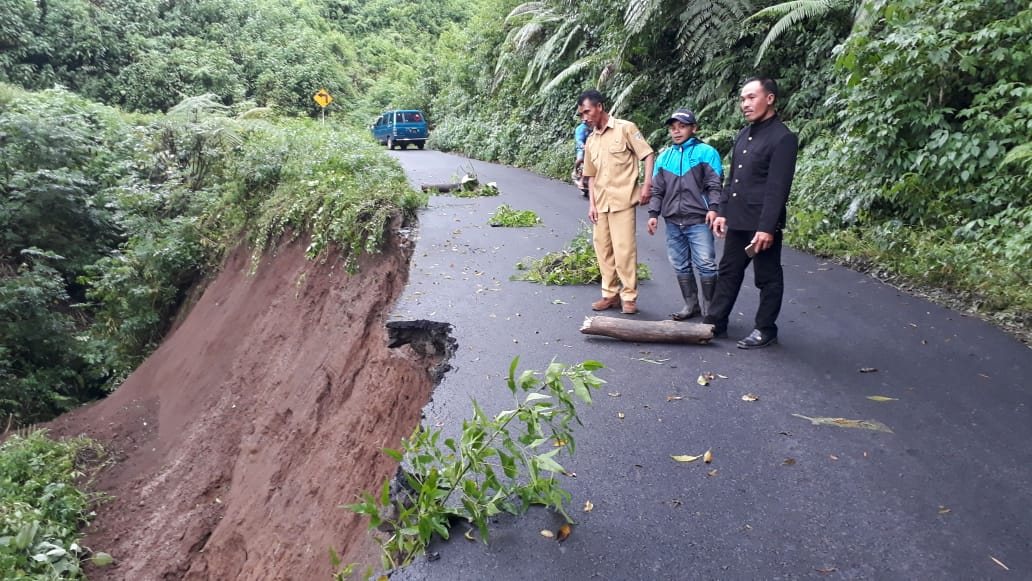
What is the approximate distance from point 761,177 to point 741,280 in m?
0.86

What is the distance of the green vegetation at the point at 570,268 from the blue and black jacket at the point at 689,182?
1.79 meters

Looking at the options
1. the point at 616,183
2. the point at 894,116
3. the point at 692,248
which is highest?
the point at 894,116

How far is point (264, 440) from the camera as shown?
7.23m

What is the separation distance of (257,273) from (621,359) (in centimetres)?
750

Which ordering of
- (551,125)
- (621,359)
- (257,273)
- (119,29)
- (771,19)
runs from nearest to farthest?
(621,359) → (257,273) → (771,19) → (551,125) → (119,29)

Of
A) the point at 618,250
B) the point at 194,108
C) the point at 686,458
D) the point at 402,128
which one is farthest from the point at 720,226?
the point at 402,128

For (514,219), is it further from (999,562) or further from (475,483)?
(999,562)

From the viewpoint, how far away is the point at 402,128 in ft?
98.1

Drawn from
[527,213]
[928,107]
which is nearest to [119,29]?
[527,213]

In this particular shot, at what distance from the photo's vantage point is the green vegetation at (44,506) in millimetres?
5871


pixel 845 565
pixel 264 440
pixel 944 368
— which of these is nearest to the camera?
pixel 845 565

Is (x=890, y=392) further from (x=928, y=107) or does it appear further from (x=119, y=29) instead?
(x=119, y=29)

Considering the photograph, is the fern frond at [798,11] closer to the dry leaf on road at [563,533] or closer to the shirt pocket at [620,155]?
the shirt pocket at [620,155]

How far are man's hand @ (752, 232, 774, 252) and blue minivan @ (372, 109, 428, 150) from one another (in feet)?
88.1
